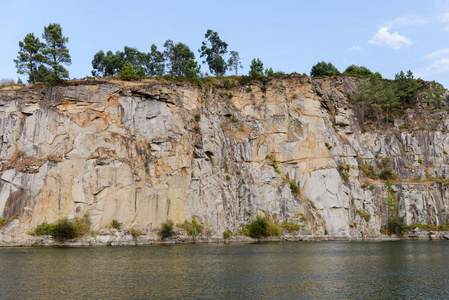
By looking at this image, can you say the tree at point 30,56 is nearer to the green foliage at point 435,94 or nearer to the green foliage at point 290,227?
the green foliage at point 290,227

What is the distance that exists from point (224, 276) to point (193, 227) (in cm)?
3367

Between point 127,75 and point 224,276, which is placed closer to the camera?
point 224,276

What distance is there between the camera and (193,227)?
62.3m

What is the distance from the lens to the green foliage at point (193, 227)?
61531mm

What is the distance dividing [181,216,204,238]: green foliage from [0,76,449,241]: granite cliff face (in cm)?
166

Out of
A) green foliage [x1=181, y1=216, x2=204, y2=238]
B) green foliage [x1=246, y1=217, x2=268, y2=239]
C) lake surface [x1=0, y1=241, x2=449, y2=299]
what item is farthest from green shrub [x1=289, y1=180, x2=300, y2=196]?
lake surface [x1=0, y1=241, x2=449, y2=299]

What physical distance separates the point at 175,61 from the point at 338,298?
264ft

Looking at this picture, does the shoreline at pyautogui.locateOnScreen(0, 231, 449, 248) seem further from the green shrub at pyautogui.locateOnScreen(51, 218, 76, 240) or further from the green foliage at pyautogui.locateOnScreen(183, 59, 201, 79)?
the green foliage at pyautogui.locateOnScreen(183, 59, 201, 79)

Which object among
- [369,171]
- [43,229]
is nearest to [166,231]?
[43,229]

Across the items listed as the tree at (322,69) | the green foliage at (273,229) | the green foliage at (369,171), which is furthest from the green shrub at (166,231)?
the tree at (322,69)

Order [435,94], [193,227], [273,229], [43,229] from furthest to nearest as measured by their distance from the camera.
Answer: [435,94] → [273,229] → [193,227] → [43,229]

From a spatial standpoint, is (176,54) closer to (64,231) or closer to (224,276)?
(64,231)

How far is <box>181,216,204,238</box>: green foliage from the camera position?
6153 centimetres

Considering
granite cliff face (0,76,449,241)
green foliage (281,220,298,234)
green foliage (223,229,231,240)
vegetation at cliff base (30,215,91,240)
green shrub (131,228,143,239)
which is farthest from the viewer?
→ green foliage (281,220,298,234)
